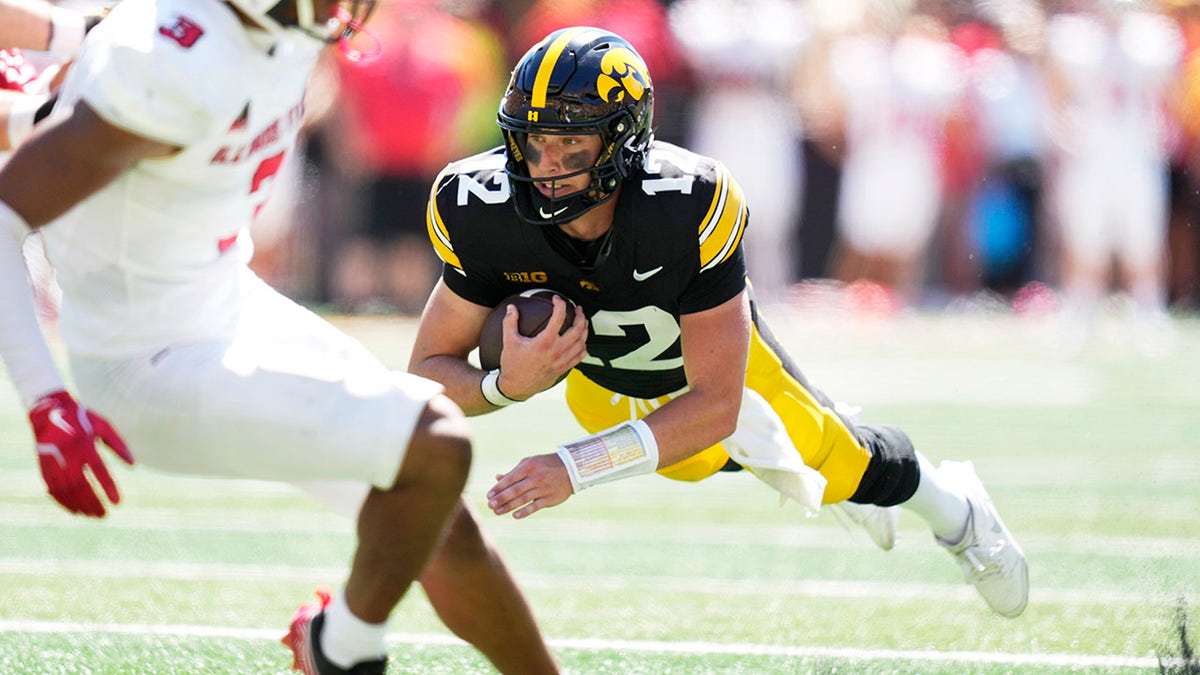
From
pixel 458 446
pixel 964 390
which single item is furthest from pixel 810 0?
pixel 458 446

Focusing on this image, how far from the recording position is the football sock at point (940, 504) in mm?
3951

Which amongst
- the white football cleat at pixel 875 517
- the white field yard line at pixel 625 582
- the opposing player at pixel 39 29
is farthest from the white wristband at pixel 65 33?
the white football cleat at pixel 875 517

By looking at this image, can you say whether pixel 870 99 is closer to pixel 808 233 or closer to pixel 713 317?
pixel 808 233

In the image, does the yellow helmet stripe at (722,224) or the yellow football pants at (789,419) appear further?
the yellow football pants at (789,419)

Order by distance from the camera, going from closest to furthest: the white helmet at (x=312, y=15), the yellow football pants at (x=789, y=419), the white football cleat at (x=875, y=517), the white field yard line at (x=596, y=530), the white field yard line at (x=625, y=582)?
the white helmet at (x=312, y=15)
the yellow football pants at (x=789, y=419)
the white football cleat at (x=875, y=517)
the white field yard line at (x=625, y=582)
the white field yard line at (x=596, y=530)

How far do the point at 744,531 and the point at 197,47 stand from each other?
3.09 m

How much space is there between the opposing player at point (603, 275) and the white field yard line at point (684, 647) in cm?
35

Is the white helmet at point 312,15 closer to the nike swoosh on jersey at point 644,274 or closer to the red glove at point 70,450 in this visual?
the red glove at point 70,450

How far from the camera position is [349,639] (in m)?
2.53

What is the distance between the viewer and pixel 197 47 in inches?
92.3

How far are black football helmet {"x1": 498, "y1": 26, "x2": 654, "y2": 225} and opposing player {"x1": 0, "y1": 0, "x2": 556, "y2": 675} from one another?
688 millimetres

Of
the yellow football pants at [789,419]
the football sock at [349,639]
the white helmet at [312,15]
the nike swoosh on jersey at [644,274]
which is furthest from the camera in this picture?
the yellow football pants at [789,419]

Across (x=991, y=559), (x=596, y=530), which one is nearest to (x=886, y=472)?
(x=991, y=559)

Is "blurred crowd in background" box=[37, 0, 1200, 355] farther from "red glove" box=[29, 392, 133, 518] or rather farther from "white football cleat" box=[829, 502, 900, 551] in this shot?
"red glove" box=[29, 392, 133, 518]
